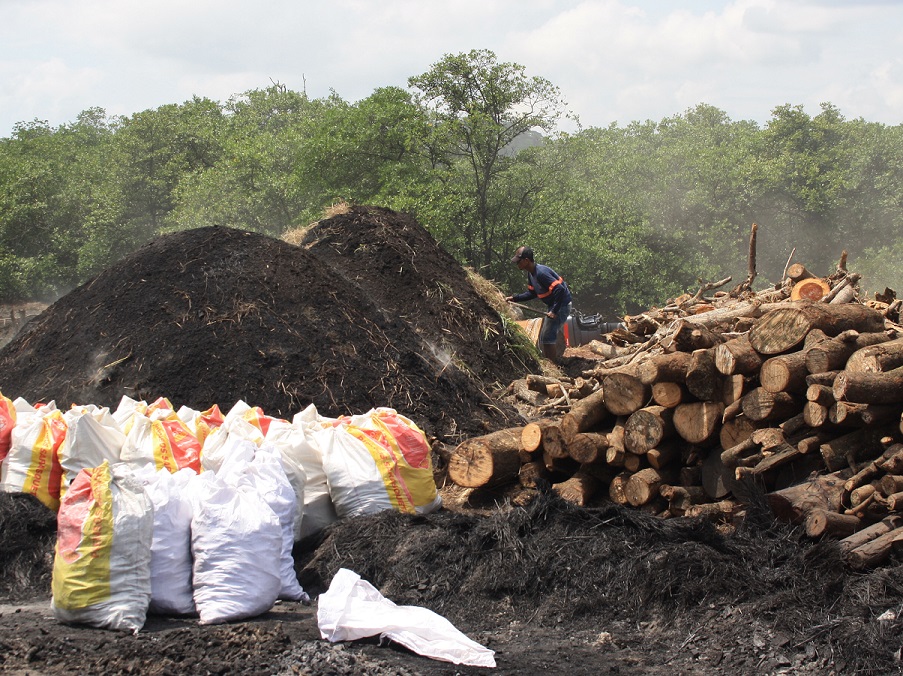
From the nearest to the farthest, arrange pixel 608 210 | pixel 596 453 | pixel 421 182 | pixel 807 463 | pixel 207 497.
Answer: pixel 207 497, pixel 807 463, pixel 596 453, pixel 421 182, pixel 608 210

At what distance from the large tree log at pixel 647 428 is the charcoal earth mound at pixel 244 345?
271cm

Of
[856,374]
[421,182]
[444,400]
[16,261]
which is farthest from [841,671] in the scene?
[16,261]

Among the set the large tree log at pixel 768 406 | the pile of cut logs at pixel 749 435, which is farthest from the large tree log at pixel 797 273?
the large tree log at pixel 768 406

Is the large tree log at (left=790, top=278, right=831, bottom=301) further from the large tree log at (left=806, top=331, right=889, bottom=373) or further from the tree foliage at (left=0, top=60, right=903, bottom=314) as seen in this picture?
the tree foliage at (left=0, top=60, right=903, bottom=314)

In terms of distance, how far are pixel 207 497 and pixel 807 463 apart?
11.0ft

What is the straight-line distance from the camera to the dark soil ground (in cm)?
362

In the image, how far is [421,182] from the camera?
1964cm

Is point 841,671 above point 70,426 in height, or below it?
below

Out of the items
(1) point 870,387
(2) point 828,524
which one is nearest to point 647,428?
(1) point 870,387

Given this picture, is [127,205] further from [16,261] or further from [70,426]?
[70,426]

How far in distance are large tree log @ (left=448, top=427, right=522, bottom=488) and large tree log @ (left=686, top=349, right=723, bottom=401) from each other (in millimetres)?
1467

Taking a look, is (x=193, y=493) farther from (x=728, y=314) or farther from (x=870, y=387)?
(x=728, y=314)

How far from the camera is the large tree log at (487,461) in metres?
6.45

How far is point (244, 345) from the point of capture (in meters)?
8.27
